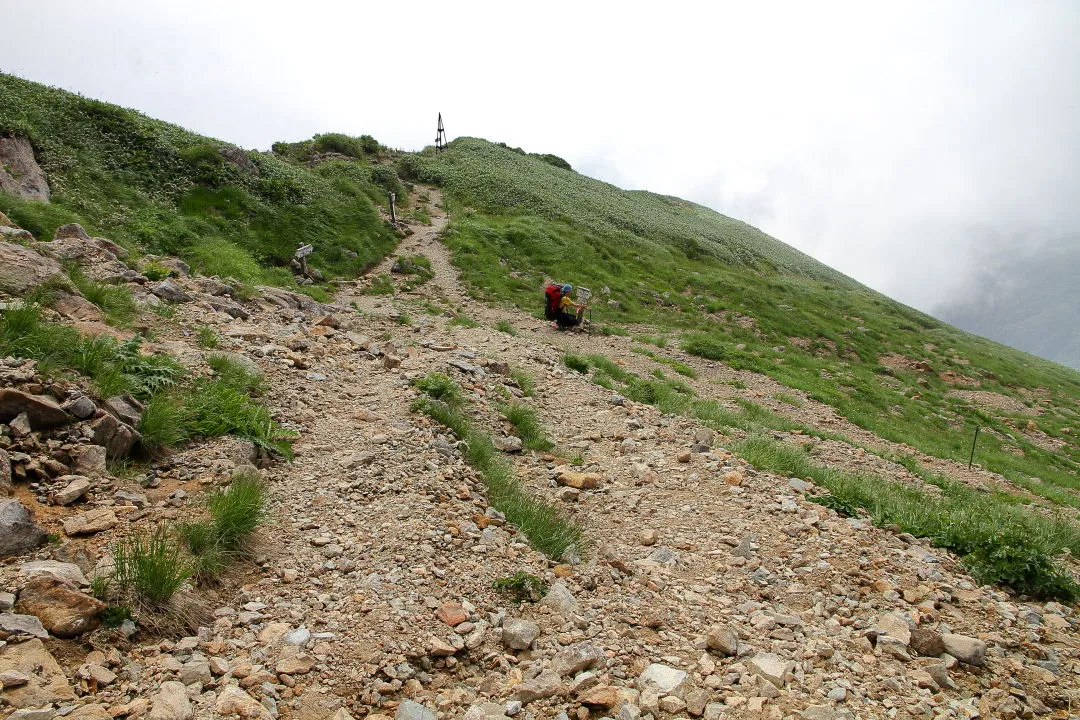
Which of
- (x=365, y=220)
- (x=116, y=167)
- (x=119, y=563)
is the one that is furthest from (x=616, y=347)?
(x=116, y=167)

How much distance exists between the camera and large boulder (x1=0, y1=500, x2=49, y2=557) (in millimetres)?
4004

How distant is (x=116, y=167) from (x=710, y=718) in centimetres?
2615

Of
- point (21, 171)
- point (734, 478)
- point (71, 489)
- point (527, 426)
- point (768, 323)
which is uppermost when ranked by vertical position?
point (768, 323)

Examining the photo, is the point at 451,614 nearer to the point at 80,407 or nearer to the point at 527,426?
the point at 80,407

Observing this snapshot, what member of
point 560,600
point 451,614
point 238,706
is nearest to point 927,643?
Result: point 560,600

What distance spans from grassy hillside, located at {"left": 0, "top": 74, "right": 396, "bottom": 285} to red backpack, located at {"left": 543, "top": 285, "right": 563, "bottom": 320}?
8.54m

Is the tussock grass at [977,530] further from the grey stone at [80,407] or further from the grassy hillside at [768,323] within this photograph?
the grassy hillside at [768,323]

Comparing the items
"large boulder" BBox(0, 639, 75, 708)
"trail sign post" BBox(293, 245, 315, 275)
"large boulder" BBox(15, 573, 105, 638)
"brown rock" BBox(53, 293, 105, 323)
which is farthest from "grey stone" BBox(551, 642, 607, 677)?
"trail sign post" BBox(293, 245, 315, 275)

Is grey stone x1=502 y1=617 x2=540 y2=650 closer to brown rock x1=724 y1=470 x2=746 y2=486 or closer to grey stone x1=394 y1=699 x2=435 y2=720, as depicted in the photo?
grey stone x1=394 y1=699 x2=435 y2=720

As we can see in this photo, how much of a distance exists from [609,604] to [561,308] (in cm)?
1648

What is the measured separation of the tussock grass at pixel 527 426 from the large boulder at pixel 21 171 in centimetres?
1488

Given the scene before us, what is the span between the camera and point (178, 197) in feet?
70.1

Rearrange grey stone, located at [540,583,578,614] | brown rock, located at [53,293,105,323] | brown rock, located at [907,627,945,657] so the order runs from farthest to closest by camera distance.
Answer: brown rock, located at [53,293,105,323] → grey stone, located at [540,583,578,614] → brown rock, located at [907,627,945,657]

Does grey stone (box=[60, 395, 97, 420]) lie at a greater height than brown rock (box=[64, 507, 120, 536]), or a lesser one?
greater
